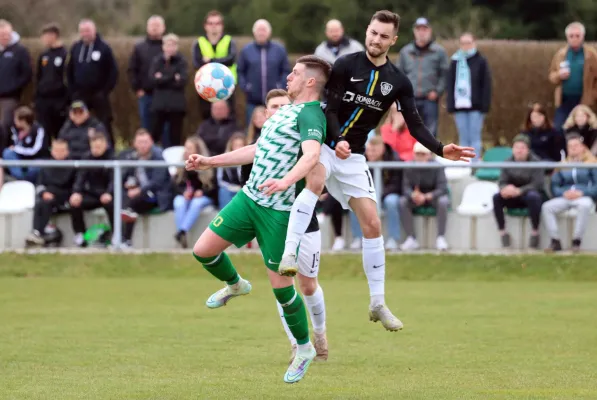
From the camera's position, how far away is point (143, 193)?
15.2 metres

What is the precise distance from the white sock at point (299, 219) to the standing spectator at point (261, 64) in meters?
9.08

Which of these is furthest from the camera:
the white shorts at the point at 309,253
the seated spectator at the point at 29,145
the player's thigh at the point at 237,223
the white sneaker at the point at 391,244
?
the seated spectator at the point at 29,145

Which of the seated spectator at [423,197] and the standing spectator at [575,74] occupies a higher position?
the standing spectator at [575,74]

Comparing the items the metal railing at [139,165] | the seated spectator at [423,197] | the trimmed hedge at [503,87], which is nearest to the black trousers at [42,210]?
the metal railing at [139,165]

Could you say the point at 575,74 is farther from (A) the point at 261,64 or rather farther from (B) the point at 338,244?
(B) the point at 338,244

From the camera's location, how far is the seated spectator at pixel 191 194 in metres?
15.2

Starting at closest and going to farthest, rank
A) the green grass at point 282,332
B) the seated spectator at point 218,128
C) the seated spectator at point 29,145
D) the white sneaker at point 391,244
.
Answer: the green grass at point 282,332, the white sneaker at point 391,244, the seated spectator at point 218,128, the seated spectator at point 29,145

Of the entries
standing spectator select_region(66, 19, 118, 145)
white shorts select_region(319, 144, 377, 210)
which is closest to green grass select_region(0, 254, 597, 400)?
white shorts select_region(319, 144, 377, 210)

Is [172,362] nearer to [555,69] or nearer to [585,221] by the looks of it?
[585,221]

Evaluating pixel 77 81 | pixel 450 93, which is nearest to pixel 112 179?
pixel 77 81

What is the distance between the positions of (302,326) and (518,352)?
2.24 metres

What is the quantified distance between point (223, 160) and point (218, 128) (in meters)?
8.19

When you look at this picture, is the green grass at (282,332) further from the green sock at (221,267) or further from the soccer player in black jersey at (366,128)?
the soccer player in black jersey at (366,128)

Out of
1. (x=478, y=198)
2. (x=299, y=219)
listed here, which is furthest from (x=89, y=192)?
(x=299, y=219)
